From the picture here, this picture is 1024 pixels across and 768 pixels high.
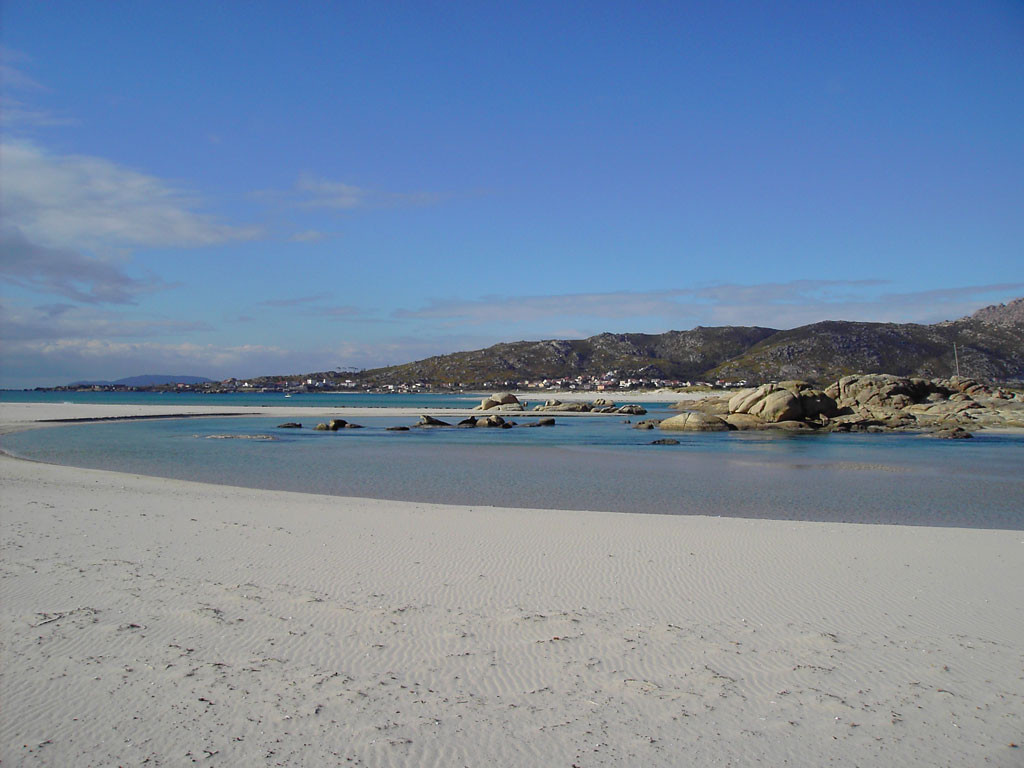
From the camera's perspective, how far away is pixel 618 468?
2719 centimetres

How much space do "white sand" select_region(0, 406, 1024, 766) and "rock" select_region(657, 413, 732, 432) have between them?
124 feet

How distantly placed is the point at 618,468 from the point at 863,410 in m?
37.2

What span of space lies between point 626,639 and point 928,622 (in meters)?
3.61

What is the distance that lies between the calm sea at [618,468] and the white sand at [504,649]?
5.56 metres

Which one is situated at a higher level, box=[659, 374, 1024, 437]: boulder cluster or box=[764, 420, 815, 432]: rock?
box=[659, 374, 1024, 437]: boulder cluster

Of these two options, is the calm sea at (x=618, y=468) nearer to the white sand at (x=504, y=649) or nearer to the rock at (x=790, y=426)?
the rock at (x=790, y=426)

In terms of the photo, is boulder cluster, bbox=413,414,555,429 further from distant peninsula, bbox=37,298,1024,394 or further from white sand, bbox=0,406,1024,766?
distant peninsula, bbox=37,298,1024,394

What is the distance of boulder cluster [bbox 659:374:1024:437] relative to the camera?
1948 inches

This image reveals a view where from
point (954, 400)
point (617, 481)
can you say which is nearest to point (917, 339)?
point (954, 400)

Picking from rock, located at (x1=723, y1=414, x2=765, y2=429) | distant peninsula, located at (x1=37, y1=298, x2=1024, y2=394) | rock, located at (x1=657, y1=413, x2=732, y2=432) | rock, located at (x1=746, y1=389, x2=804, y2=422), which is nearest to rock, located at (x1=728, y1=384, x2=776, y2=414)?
rock, located at (x1=746, y1=389, x2=804, y2=422)

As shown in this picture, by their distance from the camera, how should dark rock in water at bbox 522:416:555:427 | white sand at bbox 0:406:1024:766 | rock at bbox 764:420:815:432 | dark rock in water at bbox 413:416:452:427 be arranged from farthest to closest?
dark rock in water at bbox 522:416:555:427
dark rock in water at bbox 413:416:452:427
rock at bbox 764:420:815:432
white sand at bbox 0:406:1024:766

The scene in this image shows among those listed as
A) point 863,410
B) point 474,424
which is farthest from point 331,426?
point 863,410

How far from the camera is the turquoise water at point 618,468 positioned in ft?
58.7

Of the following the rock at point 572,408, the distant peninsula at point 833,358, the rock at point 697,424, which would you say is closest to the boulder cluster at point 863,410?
the rock at point 697,424
